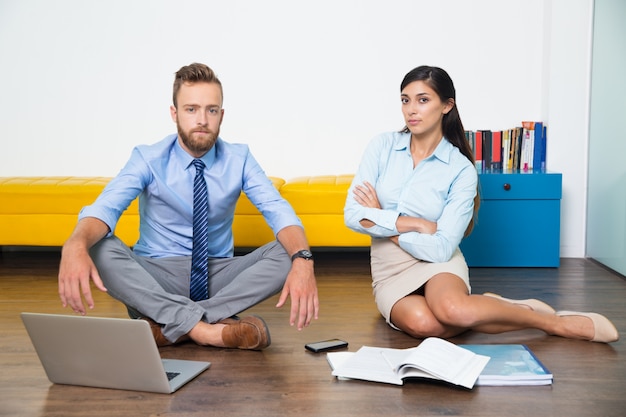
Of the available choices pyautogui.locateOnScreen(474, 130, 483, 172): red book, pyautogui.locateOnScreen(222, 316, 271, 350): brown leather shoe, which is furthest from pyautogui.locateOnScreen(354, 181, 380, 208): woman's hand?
pyautogui.locateOnScreen(474, 130, 483, 172): red book

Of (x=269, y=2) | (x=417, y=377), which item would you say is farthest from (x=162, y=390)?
(x=269, y=2)

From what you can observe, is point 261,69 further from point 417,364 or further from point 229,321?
point 417,364

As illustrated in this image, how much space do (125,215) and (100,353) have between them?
7.38 ft

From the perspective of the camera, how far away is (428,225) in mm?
3070

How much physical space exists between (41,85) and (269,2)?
1.77 m

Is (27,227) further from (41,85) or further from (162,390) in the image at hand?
(162,390)

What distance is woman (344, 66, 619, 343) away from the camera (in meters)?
2.92

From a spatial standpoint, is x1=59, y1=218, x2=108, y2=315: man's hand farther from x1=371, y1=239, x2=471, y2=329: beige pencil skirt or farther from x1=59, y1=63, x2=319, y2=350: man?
x1=371, y1=239, x2=471, y2=329: beige pencil skirt

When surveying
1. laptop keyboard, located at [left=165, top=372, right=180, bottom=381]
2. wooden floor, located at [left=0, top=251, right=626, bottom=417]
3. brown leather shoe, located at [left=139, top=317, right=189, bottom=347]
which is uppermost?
brown leather shoe, located at [left=139, top=317, right=189, bottom=347]

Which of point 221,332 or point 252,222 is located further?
point 252,222

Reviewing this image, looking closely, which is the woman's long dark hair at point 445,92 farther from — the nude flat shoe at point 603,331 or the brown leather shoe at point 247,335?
the brown leather shoe at point 247,335

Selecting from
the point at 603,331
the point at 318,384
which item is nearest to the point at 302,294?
the point at 318,384

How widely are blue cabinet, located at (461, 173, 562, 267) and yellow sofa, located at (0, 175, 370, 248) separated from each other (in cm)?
73

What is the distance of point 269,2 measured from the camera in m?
5.34
